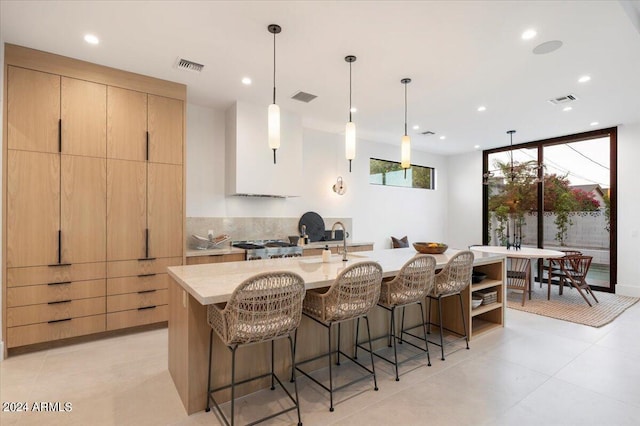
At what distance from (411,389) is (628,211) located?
18.0 ft

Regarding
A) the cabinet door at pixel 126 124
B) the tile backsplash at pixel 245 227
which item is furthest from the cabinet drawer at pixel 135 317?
the cabinet door at pixel 126 124

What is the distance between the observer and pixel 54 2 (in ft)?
7.87

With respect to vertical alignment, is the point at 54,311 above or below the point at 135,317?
above

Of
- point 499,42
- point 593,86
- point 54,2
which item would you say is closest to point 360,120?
point 499,42

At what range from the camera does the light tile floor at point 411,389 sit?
2.12 meters

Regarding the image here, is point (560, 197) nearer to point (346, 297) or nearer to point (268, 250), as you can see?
point (268, 250)

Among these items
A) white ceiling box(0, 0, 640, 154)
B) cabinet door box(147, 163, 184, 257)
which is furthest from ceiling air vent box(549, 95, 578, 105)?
cabinet door box(147, 163, 184, 257)

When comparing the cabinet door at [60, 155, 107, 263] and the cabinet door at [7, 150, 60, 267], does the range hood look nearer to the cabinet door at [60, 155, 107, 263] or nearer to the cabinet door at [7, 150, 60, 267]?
the cabinet door at [60, 155, 107, 263]

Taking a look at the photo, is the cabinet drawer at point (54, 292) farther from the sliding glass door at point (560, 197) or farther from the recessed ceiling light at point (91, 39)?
the sliding glass door at point (560, 197)

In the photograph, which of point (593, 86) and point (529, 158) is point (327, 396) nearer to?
point (593, 86)

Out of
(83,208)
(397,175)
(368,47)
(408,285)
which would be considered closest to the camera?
(408,285)

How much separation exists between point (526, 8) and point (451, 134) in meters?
3.76

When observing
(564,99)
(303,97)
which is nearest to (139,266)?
(303,97)

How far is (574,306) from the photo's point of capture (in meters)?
4.69
